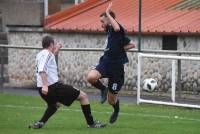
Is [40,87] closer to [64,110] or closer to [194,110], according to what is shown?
[64,110]

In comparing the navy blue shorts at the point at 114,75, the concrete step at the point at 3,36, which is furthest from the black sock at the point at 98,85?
the concrete step at the point at 3,36

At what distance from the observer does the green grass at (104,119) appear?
13094 millimetres

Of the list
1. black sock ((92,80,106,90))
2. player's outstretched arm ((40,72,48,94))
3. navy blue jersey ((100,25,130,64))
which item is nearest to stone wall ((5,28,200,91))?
black sock ((92,80,106,90))

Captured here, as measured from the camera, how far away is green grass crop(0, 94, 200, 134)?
516 inches

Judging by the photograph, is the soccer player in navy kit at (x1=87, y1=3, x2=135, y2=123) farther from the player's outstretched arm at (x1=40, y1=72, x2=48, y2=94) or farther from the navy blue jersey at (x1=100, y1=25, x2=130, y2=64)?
the player's outstretched arm at (x1=40, y1=72, x2=48, y2=94)

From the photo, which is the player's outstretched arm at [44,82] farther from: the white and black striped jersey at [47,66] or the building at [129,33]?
the building at [129,33]

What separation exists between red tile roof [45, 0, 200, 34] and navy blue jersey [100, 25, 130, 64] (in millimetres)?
8411

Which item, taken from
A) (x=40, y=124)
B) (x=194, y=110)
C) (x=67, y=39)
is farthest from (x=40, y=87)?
(x=67, y=39)

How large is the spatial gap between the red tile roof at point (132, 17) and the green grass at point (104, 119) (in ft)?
18.1

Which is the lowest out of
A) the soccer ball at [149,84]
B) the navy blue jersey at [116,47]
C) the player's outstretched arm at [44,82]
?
the soccer ball at [149,84]

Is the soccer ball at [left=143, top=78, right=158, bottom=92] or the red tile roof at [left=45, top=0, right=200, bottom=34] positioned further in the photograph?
the red tile roof at [left=45, top=0, right=200, bottom=34]

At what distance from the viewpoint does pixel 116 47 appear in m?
14.2

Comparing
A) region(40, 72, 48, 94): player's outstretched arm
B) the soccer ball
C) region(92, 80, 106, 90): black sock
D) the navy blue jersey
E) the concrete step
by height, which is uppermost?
the concrete step

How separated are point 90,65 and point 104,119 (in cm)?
719
